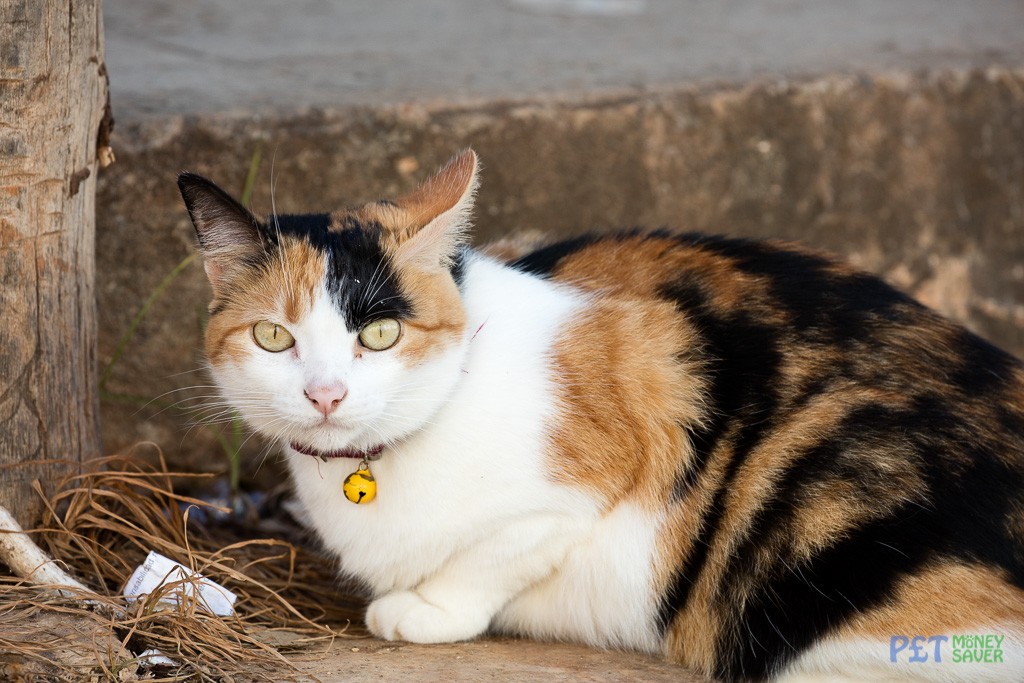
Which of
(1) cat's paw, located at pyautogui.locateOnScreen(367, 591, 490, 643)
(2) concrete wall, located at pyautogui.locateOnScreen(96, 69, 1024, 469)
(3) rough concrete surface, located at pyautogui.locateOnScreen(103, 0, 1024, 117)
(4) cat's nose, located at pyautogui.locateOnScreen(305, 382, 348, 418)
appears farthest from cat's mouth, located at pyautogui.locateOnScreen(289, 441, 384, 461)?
(3) rough concrete surface, located at pyautogui.locateOnScreen(103, 0, 1024, 117)

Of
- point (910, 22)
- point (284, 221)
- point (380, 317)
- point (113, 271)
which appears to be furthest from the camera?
point (910, 22)

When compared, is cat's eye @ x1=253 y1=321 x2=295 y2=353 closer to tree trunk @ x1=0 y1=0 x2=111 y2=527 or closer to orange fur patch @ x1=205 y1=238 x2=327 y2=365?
orange fur patch @ x1=205 y1=238 x2=327 y2=365

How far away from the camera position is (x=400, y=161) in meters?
3.28

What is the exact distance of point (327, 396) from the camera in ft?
6.10

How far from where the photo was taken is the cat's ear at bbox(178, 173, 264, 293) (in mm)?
1967

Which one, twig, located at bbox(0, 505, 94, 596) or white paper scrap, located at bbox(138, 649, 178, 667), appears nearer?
white paper scrap, located at bbox(138, 649, 178, 667)

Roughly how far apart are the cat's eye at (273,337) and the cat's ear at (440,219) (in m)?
0.27

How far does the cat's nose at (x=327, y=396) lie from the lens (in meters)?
1.86

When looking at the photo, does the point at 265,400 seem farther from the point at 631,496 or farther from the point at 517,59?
the point at 517,59

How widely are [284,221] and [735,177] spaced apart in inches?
76.8

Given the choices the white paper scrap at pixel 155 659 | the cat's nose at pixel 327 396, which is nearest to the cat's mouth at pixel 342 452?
the cat's nose at pixel 327 396

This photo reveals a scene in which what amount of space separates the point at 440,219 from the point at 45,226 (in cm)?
92

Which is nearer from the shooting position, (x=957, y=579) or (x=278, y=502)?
(x=957, y=579)

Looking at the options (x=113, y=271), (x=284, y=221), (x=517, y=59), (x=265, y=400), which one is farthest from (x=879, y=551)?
(x=517, y=59)
